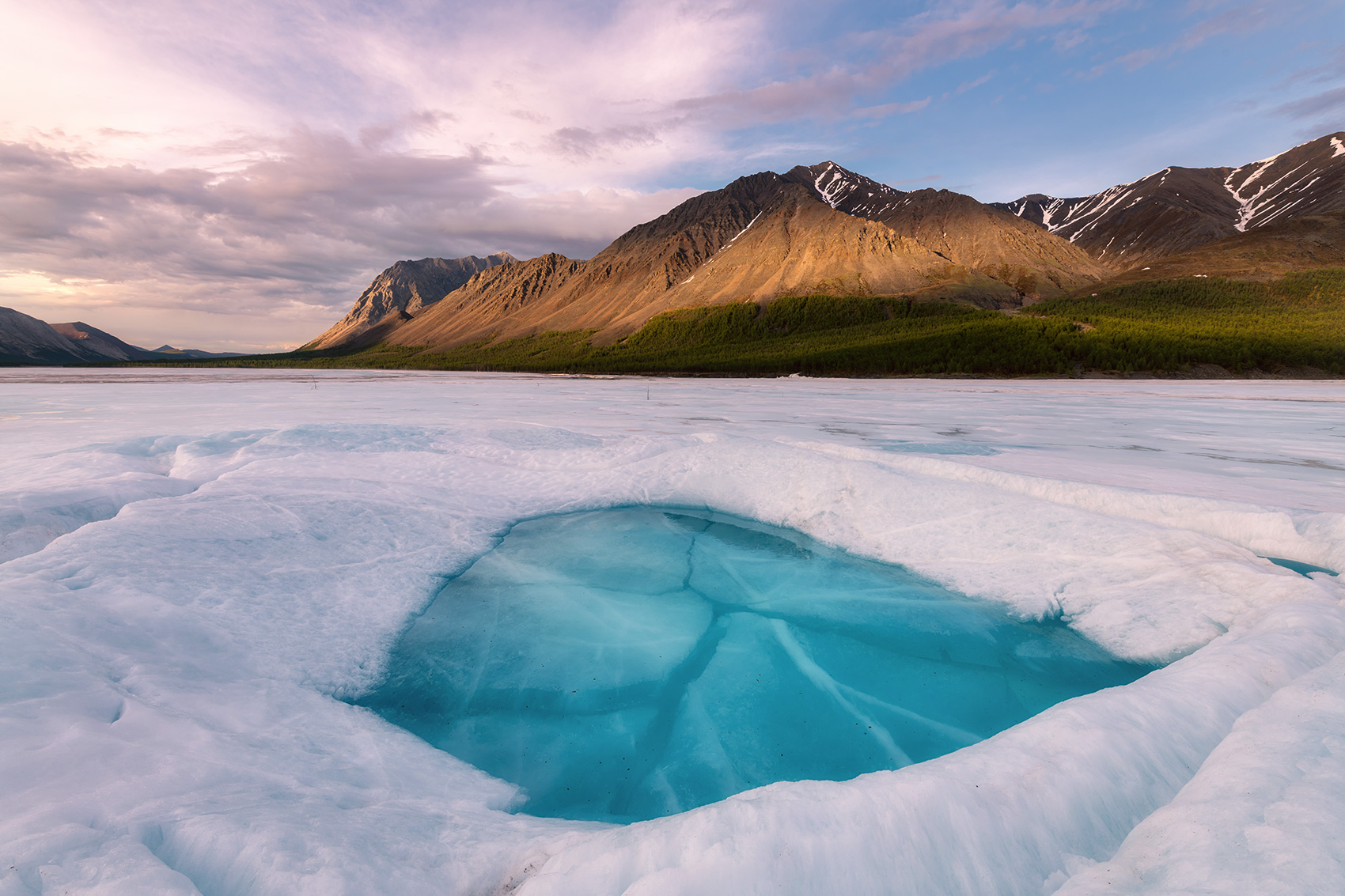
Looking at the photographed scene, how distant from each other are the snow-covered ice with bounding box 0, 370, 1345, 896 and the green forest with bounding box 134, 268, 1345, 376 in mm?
91403

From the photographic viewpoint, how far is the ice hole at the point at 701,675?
434cm

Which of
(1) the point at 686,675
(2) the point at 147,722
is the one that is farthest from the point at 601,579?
(2) the point at 147,722

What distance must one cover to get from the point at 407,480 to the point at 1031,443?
50.7 ft

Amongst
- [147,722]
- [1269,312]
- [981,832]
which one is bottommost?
[981,832]

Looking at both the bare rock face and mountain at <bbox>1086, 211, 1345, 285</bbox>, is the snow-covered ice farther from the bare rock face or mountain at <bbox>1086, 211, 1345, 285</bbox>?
the bare rock face

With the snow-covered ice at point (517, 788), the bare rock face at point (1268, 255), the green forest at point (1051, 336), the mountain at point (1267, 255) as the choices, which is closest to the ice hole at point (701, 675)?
the snow-covered ice at point (517, 788)

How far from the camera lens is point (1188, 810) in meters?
2.83

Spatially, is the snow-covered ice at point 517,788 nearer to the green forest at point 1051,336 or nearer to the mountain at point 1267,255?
the green forest at point 1051,336

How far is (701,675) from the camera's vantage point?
554cm

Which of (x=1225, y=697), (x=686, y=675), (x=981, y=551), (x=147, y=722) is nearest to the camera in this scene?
(x=147, y=722)

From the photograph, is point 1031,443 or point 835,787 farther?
point 1031,443

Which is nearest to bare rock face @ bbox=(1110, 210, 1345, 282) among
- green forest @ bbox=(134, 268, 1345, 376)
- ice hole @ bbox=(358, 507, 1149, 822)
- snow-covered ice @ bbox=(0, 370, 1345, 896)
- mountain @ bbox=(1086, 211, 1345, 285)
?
mountain @ bbox=(1086, 211, 1345, 285)

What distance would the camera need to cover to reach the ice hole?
14.2 feet

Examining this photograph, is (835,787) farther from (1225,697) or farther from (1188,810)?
(1225,697)
